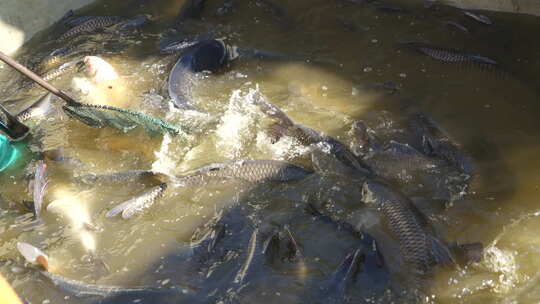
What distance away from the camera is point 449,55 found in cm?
465

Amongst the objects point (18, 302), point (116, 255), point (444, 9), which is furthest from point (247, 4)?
point (18, 302)

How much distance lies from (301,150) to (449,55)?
6.05 feet

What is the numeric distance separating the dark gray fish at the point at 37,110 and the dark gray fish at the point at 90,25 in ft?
5.45

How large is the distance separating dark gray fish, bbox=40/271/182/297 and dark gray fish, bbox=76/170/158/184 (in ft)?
3.18

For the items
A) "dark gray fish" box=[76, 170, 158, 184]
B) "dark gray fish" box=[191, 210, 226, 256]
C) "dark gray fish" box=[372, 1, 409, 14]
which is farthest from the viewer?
"dark gray fish" box=[372, 1, 409, 14]

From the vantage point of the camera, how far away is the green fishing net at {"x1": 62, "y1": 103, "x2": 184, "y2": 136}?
3.98 meters

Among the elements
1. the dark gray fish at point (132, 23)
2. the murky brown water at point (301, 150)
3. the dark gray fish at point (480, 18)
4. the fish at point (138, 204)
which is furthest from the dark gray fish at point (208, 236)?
the dark gray fish at point (132, 23)

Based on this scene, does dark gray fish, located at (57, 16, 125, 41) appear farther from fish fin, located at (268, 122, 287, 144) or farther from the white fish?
the white fish

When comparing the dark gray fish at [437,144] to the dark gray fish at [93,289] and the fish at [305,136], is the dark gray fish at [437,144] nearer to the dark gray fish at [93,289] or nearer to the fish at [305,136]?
the fish at [305,136]

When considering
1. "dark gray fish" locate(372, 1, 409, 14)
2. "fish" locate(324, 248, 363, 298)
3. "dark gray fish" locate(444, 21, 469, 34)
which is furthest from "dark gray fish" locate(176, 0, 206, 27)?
"fish" locate(324, 248, 363, 298)

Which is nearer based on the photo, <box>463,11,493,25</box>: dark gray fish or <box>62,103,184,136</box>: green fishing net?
<box>62,103,184,136</box>: green fishing net

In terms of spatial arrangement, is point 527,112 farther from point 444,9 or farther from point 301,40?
point 301,40

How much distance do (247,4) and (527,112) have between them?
3695mm

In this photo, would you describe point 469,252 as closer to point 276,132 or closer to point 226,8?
point 276,132
